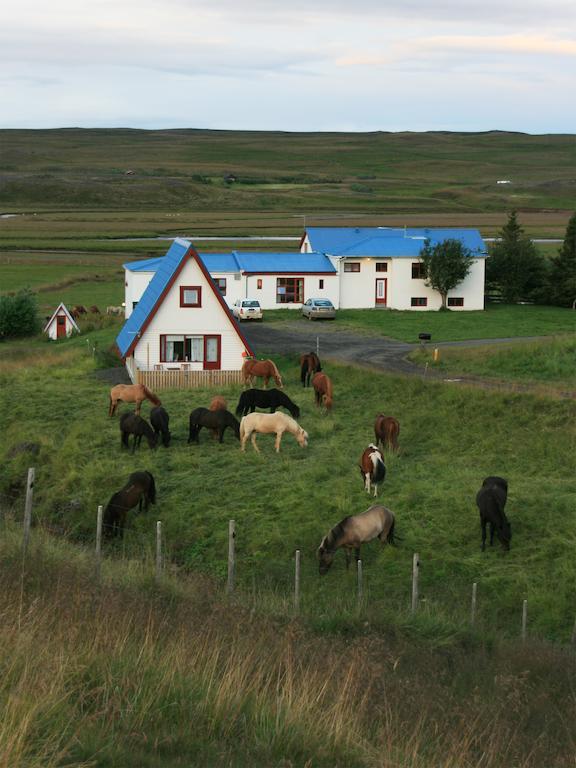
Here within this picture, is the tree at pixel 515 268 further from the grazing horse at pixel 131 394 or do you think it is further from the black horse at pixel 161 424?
the black horse at pixel 161 424

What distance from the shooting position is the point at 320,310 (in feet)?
173

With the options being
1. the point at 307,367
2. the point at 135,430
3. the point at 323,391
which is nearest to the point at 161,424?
the point at 135,430

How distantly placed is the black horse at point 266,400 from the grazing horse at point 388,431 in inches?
156

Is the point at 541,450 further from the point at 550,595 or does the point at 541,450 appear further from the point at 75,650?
the point at 75,650

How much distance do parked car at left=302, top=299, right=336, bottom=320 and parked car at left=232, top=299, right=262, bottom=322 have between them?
2.51 meters

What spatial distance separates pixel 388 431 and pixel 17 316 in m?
29.5

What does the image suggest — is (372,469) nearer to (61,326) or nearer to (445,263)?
(61,326)

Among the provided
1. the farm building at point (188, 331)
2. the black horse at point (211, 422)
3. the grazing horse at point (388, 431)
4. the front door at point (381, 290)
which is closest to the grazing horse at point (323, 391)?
the black horse at point (211, 422)

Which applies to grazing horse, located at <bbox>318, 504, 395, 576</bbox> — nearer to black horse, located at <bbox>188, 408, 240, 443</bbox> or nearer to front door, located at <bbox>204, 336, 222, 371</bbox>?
black horse, located at <bbox>188, 408, 240, 443</bbox>

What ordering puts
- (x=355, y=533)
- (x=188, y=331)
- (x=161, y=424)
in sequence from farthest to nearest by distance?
(x=188, y=331), (x=161, y=424), (x=355, y=533)

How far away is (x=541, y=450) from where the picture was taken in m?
25.7

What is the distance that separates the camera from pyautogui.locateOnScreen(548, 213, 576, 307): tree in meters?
59.4

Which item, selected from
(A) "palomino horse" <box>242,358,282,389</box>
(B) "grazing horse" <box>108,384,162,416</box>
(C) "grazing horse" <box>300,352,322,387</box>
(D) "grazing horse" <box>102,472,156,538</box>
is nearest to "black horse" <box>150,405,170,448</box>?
(B) "grazing horse" <box>108,384,162,416</box>

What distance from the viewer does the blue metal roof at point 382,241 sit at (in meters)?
57.9
